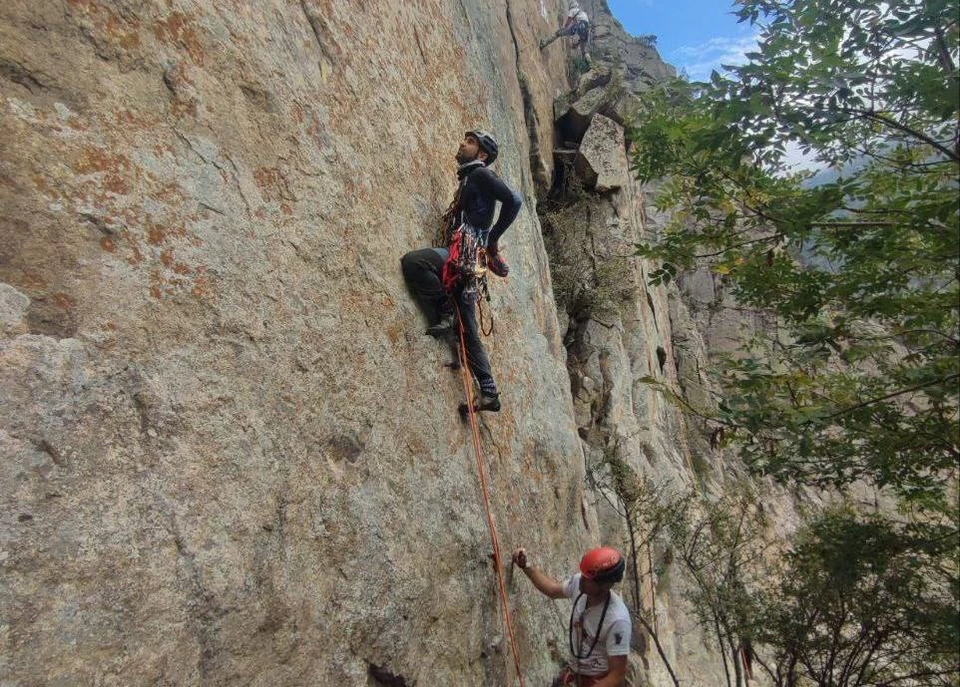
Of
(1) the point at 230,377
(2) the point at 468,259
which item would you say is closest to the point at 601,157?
(2) the point at 468,259

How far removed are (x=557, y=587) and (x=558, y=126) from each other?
1494 centimetres

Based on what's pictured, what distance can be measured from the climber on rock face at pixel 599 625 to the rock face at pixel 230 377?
2.26 feet

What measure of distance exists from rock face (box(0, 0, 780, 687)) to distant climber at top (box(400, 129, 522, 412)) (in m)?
0.20

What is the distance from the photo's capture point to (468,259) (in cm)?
519

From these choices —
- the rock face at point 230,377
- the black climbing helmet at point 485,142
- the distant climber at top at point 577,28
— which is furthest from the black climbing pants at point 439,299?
the distant climber at top at point 577,28

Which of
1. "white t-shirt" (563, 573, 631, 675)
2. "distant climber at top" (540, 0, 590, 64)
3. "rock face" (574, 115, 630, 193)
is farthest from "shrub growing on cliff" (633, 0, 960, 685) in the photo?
"distant climber at top" (540, 0, 590, 64)

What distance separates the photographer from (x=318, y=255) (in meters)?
3.95

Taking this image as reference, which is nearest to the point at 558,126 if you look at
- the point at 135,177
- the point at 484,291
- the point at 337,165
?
the point at 484,291

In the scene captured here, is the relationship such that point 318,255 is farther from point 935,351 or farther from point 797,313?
point 935,351

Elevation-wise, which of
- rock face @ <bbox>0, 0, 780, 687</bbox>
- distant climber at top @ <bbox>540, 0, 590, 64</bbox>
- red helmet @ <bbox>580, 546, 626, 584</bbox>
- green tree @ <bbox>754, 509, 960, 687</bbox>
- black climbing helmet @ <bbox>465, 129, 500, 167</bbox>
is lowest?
green tree @ <bbox>754, 509, 960, 687</bbox>

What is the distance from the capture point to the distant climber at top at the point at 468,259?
5.00 metres

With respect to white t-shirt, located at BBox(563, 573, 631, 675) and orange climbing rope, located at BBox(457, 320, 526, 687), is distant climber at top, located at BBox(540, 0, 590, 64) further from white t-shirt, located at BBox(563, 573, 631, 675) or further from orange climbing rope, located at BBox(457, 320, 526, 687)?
white t-shirt, located at BBox(563, 573, 631, 675)

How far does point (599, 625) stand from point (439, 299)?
2.76 meters

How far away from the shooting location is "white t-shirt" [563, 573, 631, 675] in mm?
4008
